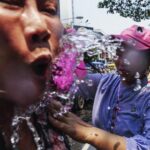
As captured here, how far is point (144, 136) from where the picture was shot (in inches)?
109

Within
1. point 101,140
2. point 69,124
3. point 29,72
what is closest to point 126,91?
point 101,140

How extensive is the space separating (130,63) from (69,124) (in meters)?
1.25

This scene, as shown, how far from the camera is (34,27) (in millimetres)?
1075

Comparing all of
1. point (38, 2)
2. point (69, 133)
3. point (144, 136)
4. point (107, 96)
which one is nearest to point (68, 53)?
point (38, 2)

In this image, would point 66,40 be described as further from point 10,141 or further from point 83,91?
point 83,91

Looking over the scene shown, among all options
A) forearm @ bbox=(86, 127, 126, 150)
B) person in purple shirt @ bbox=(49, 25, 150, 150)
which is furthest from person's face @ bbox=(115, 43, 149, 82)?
forearm @ bbox=(86, 127, 126, 150)

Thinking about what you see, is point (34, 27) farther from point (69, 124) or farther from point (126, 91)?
point (126, 91)

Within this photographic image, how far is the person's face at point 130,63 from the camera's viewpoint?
3025 millimetres

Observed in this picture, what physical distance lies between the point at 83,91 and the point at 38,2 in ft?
5.99

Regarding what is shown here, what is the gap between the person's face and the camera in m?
3.03

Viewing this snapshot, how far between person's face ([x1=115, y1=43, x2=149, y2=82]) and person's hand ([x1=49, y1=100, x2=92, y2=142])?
92 cm

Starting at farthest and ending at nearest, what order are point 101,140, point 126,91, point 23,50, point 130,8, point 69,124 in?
point 130,8 < point 126,91 < point 101,140 < point 69,124 < point 23,50

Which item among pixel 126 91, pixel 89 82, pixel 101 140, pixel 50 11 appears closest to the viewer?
pixel 50 11

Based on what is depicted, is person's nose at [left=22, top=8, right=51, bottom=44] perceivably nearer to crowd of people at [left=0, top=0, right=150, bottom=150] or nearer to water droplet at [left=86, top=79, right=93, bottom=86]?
crowd of people at [left=0, top=0, right=150, bottom=150]
